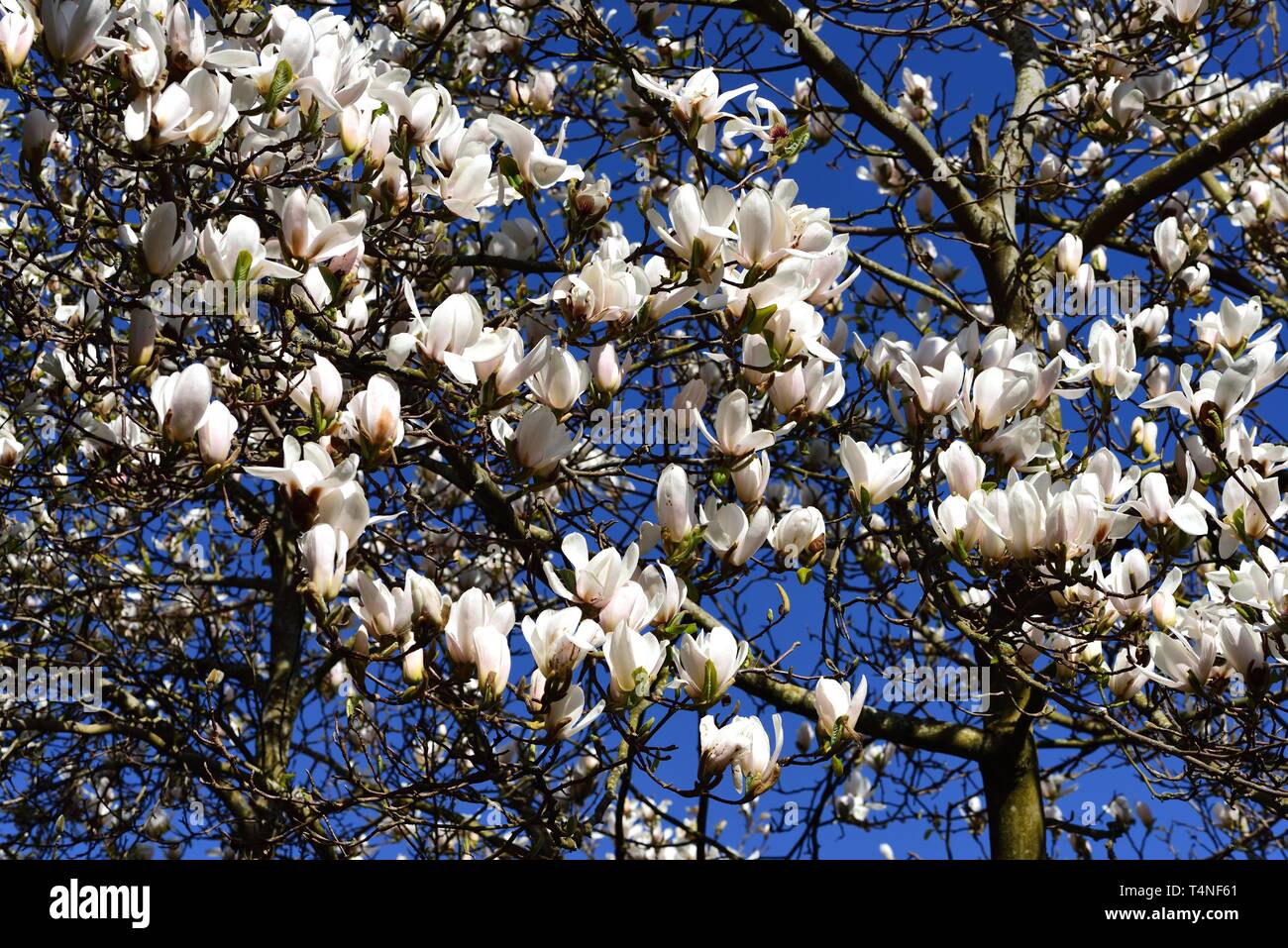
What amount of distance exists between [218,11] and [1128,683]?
2556 millimetres

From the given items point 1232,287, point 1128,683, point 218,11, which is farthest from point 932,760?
point 218,11

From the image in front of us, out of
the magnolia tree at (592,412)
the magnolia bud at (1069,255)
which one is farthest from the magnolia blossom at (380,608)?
the magnolia bud at (1069,255)

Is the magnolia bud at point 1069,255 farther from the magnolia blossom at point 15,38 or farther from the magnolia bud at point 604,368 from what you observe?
the magnolia blossom at point 15,38

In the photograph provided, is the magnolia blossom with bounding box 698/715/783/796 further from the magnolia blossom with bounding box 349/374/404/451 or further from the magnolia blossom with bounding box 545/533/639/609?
the magnolia blossom with bounding box 349/374/404/451

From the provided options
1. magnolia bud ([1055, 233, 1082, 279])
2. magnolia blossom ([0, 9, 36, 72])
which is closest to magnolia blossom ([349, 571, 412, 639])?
magnolia blossom ([0, 9, 36, 72])

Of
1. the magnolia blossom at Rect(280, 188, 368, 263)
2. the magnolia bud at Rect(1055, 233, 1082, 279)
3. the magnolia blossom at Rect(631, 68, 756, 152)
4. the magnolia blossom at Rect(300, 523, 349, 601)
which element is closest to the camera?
the magnolia blossom at Rect(300, 523, 349, 601)

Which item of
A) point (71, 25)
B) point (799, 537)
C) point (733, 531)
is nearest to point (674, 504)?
point (733, 531)

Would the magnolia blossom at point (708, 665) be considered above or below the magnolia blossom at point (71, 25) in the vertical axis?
below

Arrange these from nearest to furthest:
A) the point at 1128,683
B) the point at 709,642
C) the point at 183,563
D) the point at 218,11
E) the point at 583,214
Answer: the point at 709,642
the point at 583,214
the point at 218,11
the point at 1128,683
the point at 183,563

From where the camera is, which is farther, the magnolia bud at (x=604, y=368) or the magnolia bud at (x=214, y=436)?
the magnolia bud at (x=604, y=368)

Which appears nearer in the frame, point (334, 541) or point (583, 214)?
point (334, 541)
